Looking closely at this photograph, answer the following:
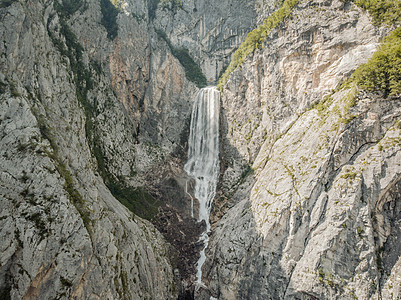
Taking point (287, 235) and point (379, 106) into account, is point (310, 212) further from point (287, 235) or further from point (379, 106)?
point (379, 106)

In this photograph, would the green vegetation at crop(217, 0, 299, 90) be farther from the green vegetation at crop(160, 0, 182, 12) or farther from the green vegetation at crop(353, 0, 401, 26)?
the green vegetation at crop(160, 0, 182, 12)

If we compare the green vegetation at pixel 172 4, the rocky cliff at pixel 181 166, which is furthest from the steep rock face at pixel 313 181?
the green vegetation at pixel 172 4

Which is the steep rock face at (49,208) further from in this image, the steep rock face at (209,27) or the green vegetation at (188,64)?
the steep rock face at (209,27)

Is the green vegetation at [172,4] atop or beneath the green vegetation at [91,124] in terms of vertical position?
atop

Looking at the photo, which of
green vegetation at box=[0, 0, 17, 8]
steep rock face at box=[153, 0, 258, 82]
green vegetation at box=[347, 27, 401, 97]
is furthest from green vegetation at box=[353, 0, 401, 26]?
steep rock face at box=[153, 0, 258, 82]

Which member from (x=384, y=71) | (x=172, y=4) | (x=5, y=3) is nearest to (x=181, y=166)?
(x=5, y=3)
